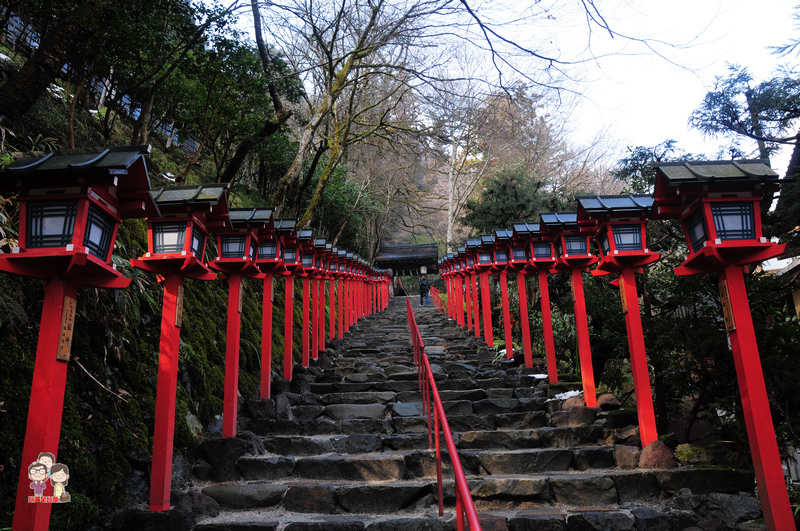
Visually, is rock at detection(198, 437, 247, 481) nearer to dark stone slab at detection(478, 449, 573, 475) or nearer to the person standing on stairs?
dark stone slab at detection(478, 449, 573, 475)

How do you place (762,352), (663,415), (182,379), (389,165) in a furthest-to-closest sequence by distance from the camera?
(389,165) < (663,415) < (182,379) < (762,352)


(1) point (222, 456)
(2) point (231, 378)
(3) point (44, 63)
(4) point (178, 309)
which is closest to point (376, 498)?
(1) point (222, 456)

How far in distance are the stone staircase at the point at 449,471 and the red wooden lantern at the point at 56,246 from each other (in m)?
1.93

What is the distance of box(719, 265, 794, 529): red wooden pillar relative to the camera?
12.7 feet

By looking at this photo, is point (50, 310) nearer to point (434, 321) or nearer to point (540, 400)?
point (540, 400)

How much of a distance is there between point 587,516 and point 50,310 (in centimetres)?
458

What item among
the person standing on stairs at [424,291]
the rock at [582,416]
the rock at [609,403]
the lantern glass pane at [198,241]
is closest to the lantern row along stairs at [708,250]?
the rock at [609,403]

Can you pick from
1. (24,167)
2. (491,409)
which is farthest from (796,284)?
(24,167)

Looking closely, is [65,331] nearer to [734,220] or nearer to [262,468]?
[262,468]

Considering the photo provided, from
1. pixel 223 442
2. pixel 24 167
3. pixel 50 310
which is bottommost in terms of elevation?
pixel 223 442

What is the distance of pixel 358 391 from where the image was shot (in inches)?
327

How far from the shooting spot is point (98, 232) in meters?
3.39

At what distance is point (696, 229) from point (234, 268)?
5.13 m

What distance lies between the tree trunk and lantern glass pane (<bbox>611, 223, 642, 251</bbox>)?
6.69 metres
